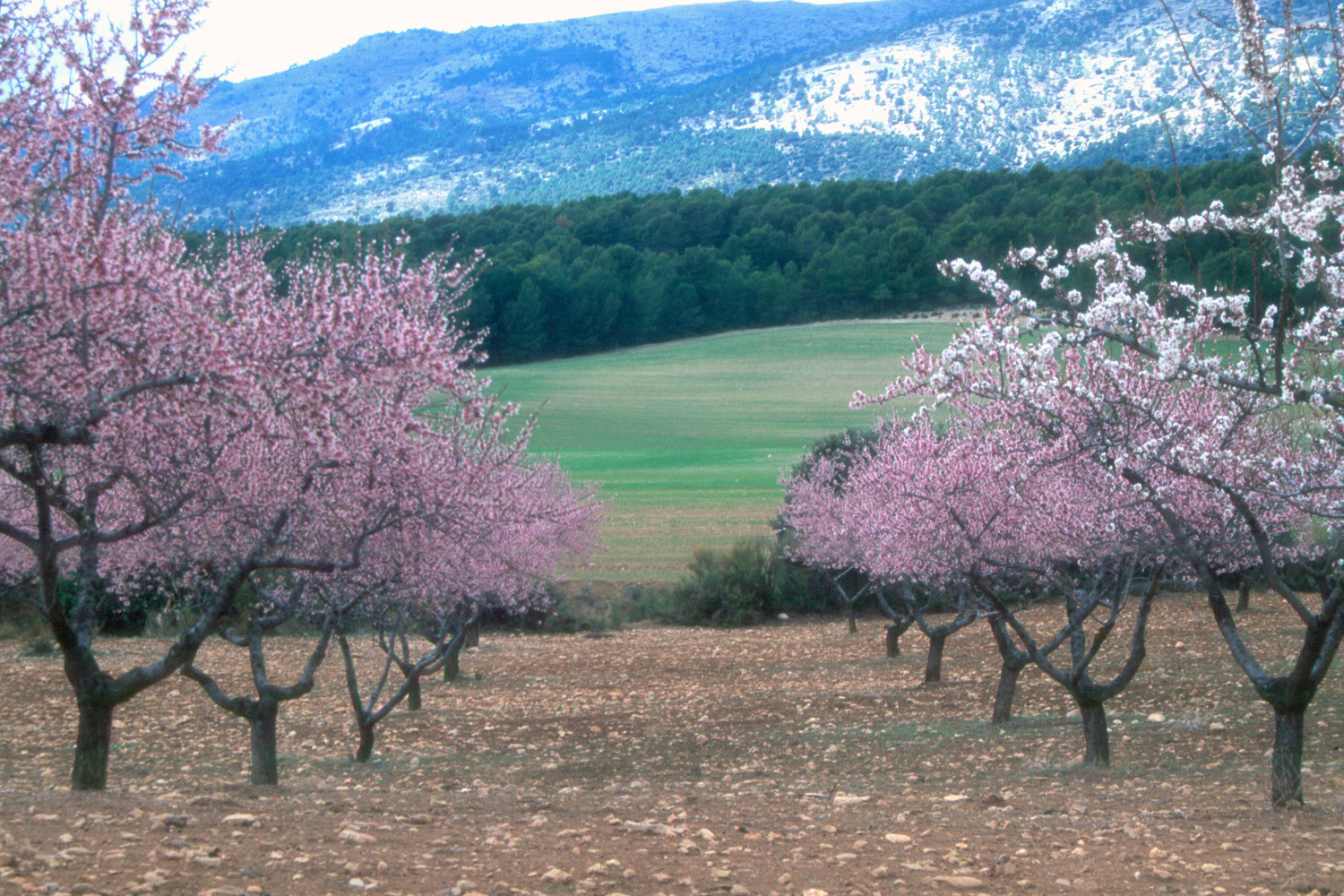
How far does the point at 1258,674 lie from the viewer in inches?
340

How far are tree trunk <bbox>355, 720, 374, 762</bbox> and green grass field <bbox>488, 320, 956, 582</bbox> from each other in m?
26.3

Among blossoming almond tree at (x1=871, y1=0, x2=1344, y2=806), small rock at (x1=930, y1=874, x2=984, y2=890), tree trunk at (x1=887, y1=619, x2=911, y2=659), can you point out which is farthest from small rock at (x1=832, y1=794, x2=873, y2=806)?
tree trunk at (x1=887, y1=619, x2=911, y2=659)

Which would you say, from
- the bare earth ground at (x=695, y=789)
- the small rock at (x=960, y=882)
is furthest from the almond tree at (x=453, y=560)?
the small rock at (x=960, y=882)

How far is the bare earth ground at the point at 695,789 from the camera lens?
20.4ft

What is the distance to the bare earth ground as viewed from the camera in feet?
20.4

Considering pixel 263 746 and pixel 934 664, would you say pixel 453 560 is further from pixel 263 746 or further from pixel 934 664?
pixel 934 664

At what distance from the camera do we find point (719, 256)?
276 feet

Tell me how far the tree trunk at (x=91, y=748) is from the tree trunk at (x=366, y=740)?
4430mm

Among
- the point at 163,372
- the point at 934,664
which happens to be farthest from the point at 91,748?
the point at 934,664

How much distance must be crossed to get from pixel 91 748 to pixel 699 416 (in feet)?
203

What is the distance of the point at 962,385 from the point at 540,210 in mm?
80128

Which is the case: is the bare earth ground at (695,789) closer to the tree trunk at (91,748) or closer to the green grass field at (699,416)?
the tree trunk at (91,748)

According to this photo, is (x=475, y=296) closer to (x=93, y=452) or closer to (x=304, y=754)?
(x=304, y=754)

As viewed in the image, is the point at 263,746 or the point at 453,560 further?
the point at 453,560
